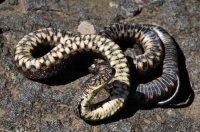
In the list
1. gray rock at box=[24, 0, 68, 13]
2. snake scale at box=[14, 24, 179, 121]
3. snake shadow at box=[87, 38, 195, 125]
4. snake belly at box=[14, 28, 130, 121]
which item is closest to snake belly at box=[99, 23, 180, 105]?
snake scale at box=[14, 24, 179, 121]

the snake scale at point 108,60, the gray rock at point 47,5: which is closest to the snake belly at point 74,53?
the snake scale at point 108,60

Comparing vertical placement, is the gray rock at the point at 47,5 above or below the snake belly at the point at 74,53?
above

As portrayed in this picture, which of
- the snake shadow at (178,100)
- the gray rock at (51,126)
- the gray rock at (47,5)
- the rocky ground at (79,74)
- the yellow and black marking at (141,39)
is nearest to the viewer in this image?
the gray rock at (51,126)

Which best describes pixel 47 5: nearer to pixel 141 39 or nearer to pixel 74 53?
pixel 74 53

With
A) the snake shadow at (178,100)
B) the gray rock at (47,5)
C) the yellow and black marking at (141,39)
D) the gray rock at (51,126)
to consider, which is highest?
the gray rock at (47,5)

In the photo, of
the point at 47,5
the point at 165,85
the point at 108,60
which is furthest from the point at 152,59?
the point at 47,5

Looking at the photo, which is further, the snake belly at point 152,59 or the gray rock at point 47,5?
the gray rock at point 47,5

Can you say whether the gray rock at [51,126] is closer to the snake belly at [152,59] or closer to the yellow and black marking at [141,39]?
the snake belly at [152,59]

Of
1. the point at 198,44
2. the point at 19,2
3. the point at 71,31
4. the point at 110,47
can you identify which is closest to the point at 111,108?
the point at 110,47

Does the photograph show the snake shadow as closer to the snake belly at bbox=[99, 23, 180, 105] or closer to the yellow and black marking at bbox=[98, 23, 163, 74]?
the snake belly at bbox=[99, 23, 180, 105]

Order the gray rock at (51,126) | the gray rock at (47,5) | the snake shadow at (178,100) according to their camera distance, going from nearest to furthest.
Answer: the gray rock at (51,126) → the snake shadow at (178,100) → the gray rock at (47,5)
